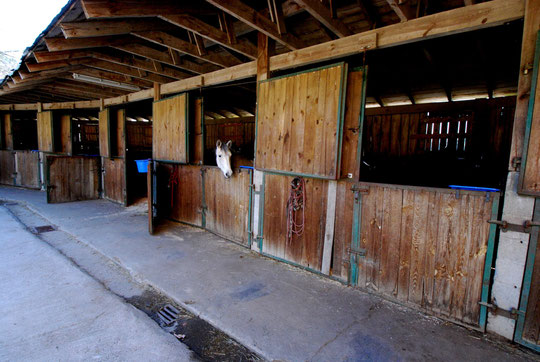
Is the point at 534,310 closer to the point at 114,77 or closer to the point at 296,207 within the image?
the point at 296,207

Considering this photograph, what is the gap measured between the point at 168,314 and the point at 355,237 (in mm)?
1955

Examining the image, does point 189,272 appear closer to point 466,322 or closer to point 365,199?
point 365,199

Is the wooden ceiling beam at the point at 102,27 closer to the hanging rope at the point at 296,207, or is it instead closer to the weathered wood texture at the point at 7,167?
the hanging rope at the point at 296,207

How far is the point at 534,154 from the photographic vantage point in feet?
5.88

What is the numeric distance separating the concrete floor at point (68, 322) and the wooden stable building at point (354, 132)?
184cm

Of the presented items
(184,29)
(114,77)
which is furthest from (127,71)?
(184,29)

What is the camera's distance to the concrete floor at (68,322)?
1.75 meters

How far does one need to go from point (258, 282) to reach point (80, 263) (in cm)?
229

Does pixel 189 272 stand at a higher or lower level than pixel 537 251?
lower

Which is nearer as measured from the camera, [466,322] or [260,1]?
[466,322]

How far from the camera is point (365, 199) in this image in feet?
8.79

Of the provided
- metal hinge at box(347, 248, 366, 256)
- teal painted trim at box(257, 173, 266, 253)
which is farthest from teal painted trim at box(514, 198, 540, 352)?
teal painted trim at box(257, 173, 266, 253)

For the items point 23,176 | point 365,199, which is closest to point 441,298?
point 365,199

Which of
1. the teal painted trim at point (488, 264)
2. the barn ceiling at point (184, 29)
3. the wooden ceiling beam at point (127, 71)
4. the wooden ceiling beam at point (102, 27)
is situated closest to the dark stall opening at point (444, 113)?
the barn ceiling at point (184, 29)
